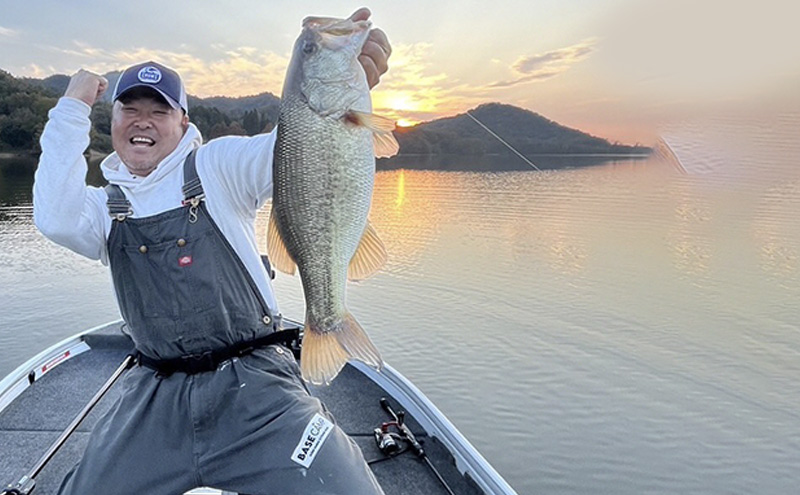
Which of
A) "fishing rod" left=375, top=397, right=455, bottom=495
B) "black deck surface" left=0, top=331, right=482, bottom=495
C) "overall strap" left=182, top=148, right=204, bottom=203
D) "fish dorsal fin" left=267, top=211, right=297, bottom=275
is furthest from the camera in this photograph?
"fishing rod" left=375, top=397, right=455, bottom=495

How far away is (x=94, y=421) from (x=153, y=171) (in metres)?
2.77

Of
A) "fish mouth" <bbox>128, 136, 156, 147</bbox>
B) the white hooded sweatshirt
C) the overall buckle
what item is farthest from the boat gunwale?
"fish mouth" <bbox>128, 136, 156, 147</bbox>

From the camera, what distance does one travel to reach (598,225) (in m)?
19.7

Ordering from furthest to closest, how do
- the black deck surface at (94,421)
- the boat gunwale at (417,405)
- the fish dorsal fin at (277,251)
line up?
the black deck surface at (94,421), the boat gunwale at (417,405), the fish dorsal fin at (277,251)

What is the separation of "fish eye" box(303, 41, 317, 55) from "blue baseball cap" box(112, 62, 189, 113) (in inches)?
37.3

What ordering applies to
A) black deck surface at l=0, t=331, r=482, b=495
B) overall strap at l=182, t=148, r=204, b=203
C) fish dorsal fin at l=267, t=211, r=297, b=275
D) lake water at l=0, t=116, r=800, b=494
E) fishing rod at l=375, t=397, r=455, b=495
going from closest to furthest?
fish dorsal fin at l=267, t=211, r=297, b=275
overall strap at l=182, t=148, r=204, b=203
black deck surface at l=0, t=331, r=482, b=495
fishing rod at l=375, t=397, r=455, b=495
lake water at l=0, t=116, r=800, b=494

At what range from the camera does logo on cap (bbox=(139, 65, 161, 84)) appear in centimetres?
242

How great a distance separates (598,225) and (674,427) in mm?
13495

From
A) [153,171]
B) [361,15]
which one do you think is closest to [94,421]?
[153,171]

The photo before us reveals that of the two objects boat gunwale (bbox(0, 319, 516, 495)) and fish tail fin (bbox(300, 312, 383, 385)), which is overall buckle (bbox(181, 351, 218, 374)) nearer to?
fish tail fin (bbox(300, 312, 383, 385))

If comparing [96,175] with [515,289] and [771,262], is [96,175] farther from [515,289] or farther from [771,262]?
[771,262]

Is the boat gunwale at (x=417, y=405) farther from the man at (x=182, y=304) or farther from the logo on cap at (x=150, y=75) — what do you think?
the logo on cap at (x=150, y=75)

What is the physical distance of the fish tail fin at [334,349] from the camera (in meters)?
2.12

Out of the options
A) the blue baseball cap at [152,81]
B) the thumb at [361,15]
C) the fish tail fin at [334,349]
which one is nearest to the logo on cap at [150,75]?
the blue baseball cap at [152,81]
